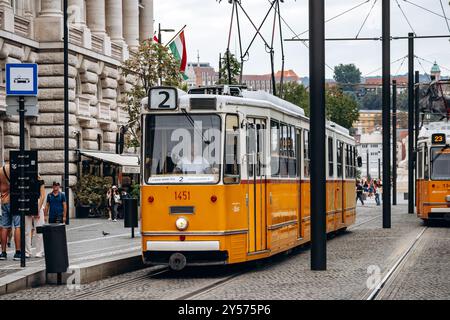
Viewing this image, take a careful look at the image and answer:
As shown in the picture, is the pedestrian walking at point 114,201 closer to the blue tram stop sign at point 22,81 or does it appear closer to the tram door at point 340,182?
the tram door at point 340,182

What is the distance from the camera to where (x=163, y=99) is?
61.8 ft

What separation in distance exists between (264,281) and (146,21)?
158 ft

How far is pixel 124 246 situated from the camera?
27.3 metres

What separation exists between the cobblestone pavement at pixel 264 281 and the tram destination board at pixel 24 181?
6.77ft

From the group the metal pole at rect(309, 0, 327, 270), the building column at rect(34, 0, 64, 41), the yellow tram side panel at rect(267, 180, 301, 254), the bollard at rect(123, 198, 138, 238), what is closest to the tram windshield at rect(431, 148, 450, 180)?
the bollard at rect(123, 198, 138, 238)

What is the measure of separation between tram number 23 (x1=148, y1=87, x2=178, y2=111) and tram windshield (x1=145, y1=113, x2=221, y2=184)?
15 centimetres

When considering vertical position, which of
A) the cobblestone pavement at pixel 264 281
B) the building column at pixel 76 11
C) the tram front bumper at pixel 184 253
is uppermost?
the building column at pixel 76 11

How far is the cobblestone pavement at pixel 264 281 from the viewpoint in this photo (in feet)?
50.4

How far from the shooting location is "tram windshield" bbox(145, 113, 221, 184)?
18.6 meters

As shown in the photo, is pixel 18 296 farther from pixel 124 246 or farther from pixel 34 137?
pixel 34 137

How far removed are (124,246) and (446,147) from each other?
13224mm

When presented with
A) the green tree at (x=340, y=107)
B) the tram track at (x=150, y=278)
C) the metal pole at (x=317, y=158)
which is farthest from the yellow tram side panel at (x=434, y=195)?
the green tree at (x=340, y=107)
